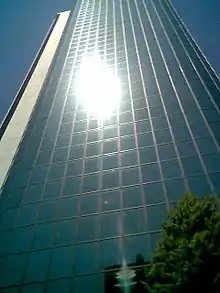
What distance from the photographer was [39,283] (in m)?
21.9

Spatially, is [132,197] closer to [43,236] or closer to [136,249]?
[136,249]

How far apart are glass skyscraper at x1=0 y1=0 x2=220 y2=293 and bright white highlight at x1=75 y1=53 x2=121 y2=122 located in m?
0.15

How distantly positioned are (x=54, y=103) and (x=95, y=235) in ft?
80.3

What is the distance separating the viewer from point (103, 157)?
32.5 meters

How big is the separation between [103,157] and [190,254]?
67.3ft

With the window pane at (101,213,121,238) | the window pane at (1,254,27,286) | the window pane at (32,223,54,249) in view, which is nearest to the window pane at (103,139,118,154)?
the window pane at (101,213,121,238)

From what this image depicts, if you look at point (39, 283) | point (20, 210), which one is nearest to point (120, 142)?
point (20, 210)

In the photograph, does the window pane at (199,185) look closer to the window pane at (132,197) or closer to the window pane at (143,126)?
the window pane at (132,197)

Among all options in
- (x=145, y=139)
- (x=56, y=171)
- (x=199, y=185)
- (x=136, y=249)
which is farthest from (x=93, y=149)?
(x=136, y=249)

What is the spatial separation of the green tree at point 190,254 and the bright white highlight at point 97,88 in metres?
26.9

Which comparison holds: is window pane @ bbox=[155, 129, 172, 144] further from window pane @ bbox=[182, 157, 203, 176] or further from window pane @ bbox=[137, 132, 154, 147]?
window pane @ bbox=[182, 157, 203, 176]

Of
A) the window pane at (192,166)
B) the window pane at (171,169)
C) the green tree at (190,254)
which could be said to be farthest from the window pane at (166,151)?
the green tree at (190,254)

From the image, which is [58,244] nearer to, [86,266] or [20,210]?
[86,266]

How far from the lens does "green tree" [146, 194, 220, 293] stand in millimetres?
12055
